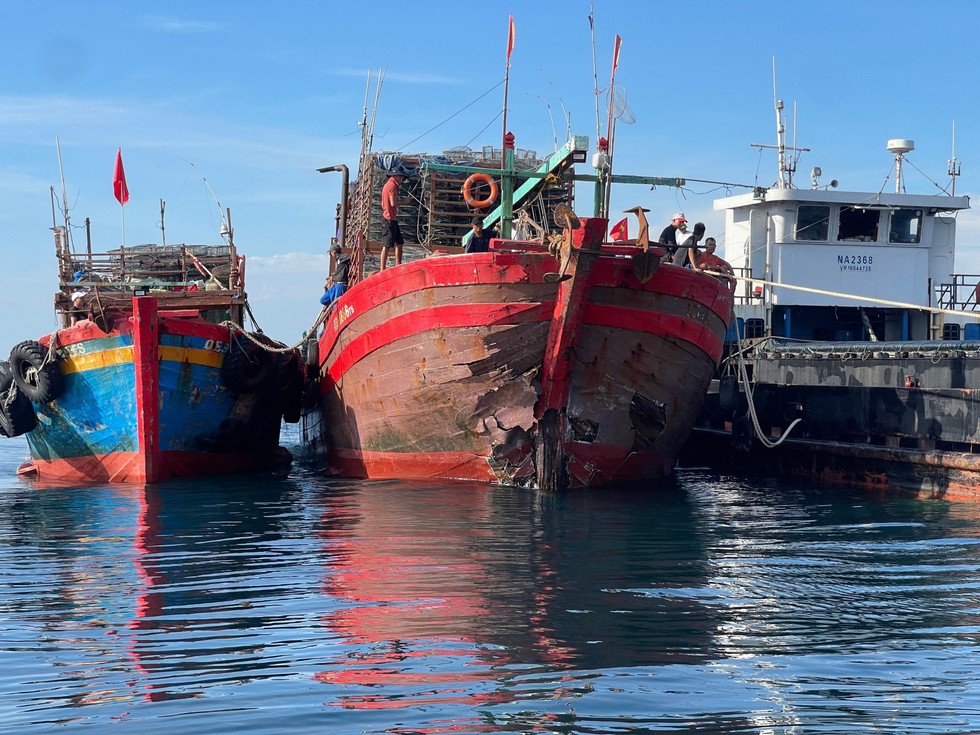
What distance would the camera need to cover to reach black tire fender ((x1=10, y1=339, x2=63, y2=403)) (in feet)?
48.5

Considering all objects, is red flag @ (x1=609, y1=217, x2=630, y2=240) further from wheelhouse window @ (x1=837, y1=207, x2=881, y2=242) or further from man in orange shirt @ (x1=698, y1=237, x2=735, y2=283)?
wheelhouse window @ (x1=837, y1=207, x2=881, y2=242)

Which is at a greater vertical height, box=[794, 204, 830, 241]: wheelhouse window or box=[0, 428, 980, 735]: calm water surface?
box=[794, 204, 830, 241]: wheelhouse window

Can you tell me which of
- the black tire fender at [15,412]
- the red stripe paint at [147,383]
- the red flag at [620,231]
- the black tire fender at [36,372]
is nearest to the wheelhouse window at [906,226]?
the red flag at [620,231]

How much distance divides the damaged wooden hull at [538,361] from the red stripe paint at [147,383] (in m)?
2.97

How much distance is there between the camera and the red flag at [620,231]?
1434cm

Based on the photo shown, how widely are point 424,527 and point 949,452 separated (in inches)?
251

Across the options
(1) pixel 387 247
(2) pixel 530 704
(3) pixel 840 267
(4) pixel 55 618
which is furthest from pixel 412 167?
(2) pixel 530 704

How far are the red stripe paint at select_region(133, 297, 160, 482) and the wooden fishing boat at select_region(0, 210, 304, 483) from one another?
0.01 metres

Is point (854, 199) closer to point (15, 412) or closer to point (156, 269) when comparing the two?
point (156, 269)

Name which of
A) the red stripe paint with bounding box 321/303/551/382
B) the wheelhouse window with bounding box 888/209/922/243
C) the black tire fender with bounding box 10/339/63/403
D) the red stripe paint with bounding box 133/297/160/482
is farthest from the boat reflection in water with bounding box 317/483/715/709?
the wheelhouse window with bounding box 888/209/922/243

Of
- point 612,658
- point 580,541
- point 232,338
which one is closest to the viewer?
point 612,658

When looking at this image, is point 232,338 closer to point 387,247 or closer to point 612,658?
point 387,247

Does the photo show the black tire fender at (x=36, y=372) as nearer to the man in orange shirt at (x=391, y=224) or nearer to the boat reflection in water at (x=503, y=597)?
the man in orange shirt at (x=391, y=224)

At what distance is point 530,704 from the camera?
4602mm
